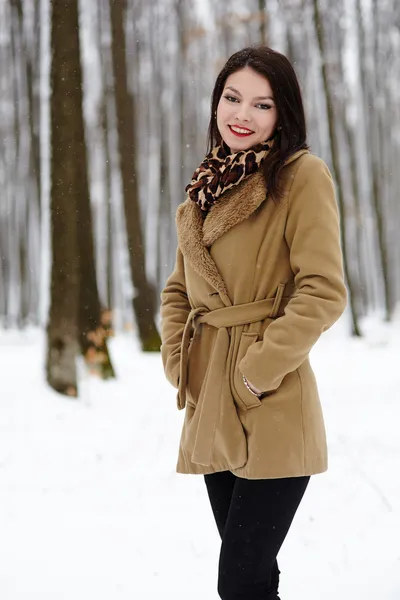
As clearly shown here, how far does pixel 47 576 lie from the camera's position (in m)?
3.46

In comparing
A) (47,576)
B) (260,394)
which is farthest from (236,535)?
(47,576)

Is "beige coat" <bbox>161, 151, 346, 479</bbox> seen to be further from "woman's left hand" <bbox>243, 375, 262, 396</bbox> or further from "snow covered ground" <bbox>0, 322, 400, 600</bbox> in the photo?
"snow covered ground" <bbox>0, 322, 400, 600</bbox>

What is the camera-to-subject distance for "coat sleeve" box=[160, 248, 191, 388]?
2445 mm

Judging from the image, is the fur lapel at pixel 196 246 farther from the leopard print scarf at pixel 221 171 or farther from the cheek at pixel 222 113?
the cheek at pixel 222 113

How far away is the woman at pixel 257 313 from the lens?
2074 mm

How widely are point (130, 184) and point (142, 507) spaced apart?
749cm

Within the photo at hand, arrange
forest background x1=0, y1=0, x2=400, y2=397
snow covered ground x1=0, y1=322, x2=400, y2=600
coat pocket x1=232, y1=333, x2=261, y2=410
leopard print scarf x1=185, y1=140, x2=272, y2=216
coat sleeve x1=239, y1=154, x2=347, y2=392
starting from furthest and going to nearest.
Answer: forest background x1=0, y1=0, x2=400, y2=397, snow covered ground x1=0, y1=322, x2=400, y2=600, leopard print scarf x1=185, y1=140, x2=272, y2=216, coat pocket x1=232, y1=333, x2=261, y2=410, coat sleeve x1=239, y1=154, x2=347, y2=392

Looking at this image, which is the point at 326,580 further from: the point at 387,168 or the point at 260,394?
the point at 387,168

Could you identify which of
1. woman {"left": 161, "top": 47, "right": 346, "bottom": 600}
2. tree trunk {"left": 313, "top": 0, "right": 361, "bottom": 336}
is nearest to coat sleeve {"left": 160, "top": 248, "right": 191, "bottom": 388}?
woman {"left": 161, "top": 47, "right": 346, "bottom": 600}

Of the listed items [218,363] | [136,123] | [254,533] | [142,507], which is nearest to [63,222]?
[142,507]

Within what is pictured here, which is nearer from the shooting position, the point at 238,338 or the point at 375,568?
the point at 238,338

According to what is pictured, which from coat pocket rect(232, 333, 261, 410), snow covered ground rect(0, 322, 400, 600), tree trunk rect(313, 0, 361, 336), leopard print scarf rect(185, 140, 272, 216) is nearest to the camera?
coat pocket rect(232, 333, 261, 410)

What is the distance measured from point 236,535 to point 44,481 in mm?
3075

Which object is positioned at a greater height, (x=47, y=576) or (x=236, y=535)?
(x=236, y=535)
